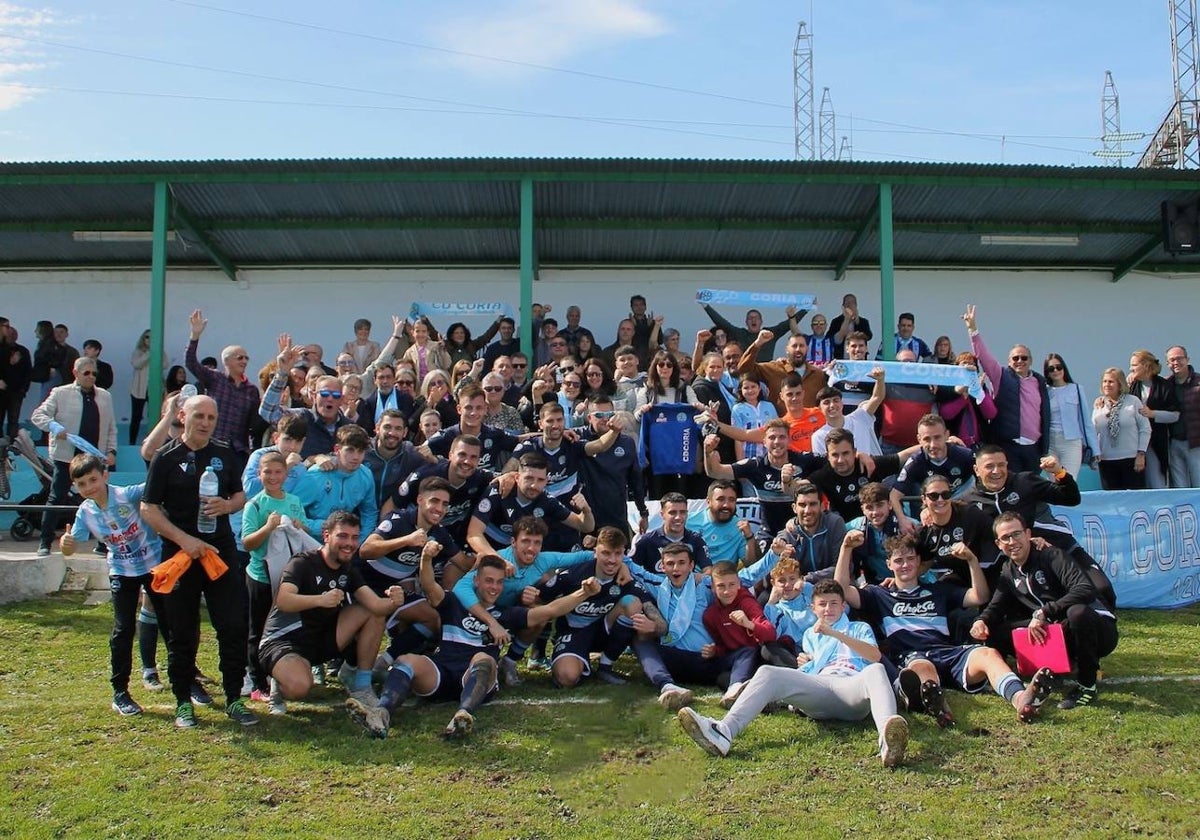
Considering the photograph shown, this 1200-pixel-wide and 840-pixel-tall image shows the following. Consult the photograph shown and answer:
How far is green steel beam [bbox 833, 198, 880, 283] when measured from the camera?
1303 centimetres

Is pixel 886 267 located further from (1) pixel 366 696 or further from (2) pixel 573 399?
(1) pixel 366 696

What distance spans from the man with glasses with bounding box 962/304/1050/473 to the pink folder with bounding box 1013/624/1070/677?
12.6 feet

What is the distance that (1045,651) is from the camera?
5.95 m

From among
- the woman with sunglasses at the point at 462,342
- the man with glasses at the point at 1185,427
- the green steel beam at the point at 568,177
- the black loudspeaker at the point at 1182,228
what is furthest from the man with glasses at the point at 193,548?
the black loudspeaker at the point at 1182,228

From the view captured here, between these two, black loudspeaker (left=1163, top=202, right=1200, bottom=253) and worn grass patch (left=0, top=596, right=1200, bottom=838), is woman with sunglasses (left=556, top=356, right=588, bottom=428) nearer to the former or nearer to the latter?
worn grass patch (left=0, top=596, right=1200, bottom=838)

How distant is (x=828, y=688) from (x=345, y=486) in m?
3.41

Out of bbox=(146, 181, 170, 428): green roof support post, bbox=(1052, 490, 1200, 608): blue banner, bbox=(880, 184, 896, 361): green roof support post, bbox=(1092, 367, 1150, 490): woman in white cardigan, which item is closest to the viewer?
bbox=(1052, 490, 1200, 608): blue banner

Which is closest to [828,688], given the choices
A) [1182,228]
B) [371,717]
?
[371,717]

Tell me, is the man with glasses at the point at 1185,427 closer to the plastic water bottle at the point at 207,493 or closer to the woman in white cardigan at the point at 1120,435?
the woman in white cardigan at the point at 1120,435

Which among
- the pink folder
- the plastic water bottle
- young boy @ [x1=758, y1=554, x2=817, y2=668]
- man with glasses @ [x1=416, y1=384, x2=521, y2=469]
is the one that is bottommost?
the pink folder

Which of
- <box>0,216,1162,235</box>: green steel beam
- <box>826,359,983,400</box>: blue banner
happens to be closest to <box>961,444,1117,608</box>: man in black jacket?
<box>826,359,983,400</box>: blue banner

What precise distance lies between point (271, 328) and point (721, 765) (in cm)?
1107

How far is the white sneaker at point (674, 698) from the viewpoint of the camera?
5852 millimetres

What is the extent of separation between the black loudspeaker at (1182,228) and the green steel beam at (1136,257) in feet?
4.00
